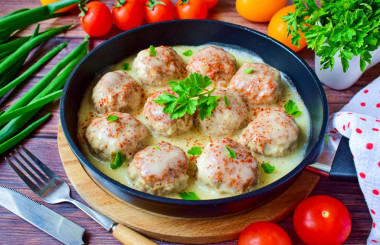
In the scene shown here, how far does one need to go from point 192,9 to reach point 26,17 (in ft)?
4.31

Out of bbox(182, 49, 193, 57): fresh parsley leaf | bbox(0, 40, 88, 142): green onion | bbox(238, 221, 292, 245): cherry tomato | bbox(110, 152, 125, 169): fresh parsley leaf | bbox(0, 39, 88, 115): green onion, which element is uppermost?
bbox(0, 39, 88, 115): green onion

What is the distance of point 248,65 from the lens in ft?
8.21

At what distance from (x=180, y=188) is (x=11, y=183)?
3.45ft

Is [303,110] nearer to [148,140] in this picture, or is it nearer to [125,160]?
[148,140]

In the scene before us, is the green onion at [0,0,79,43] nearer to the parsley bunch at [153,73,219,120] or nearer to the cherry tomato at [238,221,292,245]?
the parsley bunch at [153,73,219,120]

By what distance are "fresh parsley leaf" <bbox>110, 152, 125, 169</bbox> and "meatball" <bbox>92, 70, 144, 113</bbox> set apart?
37cm

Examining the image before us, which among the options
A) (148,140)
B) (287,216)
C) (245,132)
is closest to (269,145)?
(245,132)

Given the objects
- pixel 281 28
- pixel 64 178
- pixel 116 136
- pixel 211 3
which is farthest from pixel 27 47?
pixel 281 28

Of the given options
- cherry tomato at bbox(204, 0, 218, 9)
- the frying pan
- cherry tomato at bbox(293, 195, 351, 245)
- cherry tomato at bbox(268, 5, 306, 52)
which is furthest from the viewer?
cherry tomato at bbox(204, 0, 218, 9)

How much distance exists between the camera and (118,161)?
2109mm

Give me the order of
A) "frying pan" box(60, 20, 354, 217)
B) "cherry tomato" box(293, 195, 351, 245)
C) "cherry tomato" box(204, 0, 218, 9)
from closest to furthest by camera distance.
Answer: "frying pan" box(60, 20, 354, 217) < "cherry tomato" box(293, 195, 351, 245) < "cherry tomato" box(204, 0, 218, 9)

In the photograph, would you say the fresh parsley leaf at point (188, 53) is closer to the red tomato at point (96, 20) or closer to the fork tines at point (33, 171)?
the red tomato at point (96, 20)

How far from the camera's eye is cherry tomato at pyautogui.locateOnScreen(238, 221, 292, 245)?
1.83 m

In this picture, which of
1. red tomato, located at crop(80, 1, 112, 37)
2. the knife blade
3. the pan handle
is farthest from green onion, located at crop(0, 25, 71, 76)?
the pan handle
